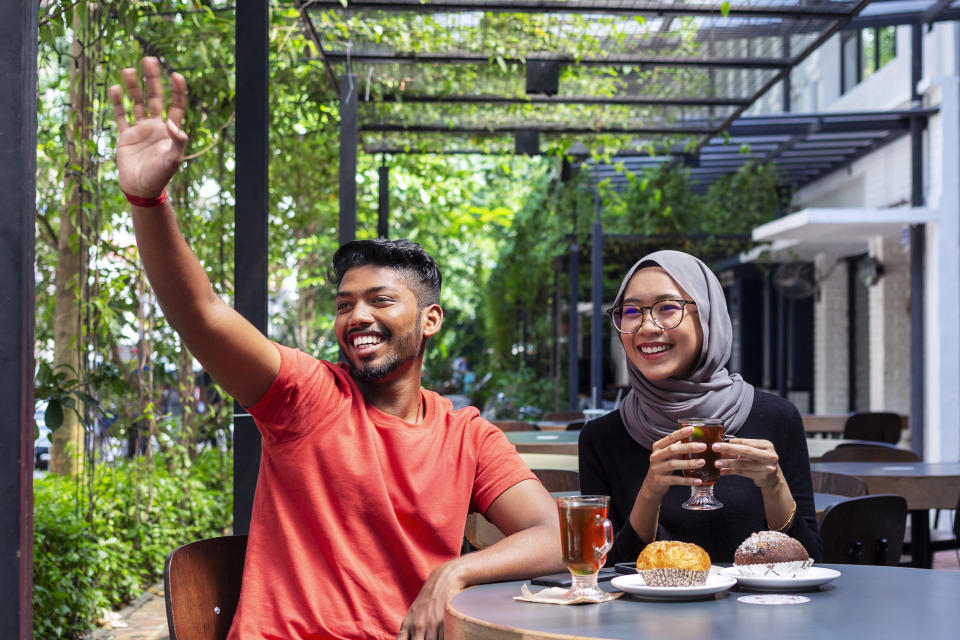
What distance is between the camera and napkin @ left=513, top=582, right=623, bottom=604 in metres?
1.78

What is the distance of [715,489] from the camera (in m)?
2.46

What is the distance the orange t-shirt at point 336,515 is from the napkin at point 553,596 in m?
0.31

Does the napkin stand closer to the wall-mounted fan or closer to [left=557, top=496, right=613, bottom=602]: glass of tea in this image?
[left=557, top=496, right=613, bottom=602]: glass of tea

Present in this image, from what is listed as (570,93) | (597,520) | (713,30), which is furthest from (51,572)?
(570,93)

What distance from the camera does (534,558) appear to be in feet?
6.70

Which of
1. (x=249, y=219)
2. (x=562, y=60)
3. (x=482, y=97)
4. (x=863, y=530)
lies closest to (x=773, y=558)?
(x=863, y=530)

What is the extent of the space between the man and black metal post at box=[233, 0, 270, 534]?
0.76 metres

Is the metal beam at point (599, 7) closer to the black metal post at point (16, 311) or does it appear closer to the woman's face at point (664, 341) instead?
the woman's face at point (664, 341)

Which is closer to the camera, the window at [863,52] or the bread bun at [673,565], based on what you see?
the bread bun at [673,565]

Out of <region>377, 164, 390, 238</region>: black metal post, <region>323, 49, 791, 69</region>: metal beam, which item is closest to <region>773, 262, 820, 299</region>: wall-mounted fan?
<region>377, 164, 390, 238</region>: black metal post

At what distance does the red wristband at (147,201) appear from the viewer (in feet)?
5.30

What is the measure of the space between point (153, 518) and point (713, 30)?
3971mm

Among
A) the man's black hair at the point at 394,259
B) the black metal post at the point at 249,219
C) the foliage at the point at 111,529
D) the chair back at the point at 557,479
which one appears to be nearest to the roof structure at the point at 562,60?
the black metal post at the point at 249,219

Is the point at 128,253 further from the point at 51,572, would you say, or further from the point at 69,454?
the point at 51,572
